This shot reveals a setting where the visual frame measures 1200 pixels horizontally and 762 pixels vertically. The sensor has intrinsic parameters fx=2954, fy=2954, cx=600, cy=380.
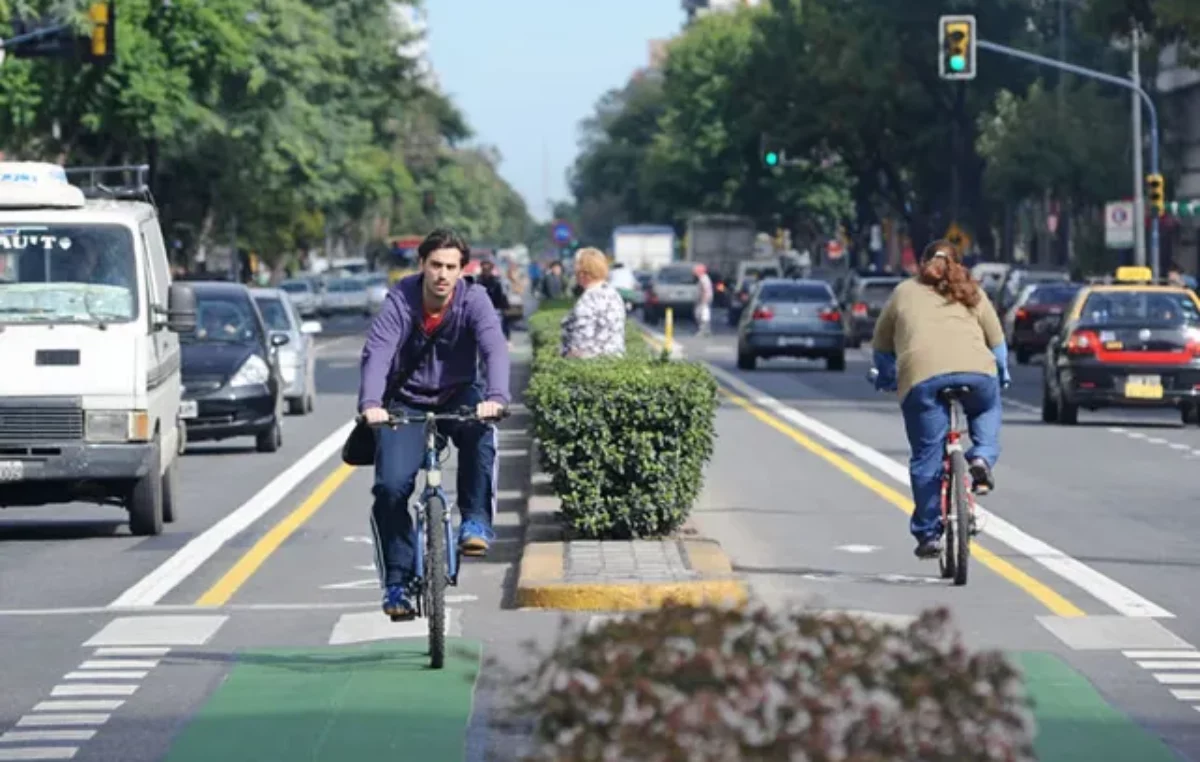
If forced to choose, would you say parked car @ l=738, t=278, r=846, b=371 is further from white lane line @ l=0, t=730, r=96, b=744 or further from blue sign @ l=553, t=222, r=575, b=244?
blue sign @ l=553, t=222, r=575, b=244

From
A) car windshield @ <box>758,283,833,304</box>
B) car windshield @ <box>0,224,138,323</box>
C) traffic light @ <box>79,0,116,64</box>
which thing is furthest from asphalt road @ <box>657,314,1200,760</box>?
car windshield @ <box>758,283,833,304</box>

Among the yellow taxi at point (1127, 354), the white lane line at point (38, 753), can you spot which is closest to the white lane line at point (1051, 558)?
the yellow taxi at point (1127, 354)

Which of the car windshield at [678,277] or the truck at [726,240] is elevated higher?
the truck at [726,240]

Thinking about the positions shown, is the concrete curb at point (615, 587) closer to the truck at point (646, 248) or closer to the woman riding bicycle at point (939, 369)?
the woman riding bicycle at point (939, 369)

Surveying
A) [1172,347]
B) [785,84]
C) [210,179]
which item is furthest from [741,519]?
[785,84]

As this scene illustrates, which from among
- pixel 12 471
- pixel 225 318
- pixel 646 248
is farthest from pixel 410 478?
pixel 646 248

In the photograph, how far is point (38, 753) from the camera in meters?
9.32

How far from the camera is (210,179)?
65.6 metres

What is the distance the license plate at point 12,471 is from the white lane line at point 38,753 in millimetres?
8046

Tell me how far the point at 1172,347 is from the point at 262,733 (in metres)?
21.4

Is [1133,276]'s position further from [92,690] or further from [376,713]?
[376,713]

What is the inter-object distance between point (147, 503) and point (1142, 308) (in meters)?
15.4

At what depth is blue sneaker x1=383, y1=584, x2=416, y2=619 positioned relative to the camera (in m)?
11.3

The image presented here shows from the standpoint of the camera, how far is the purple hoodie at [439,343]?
11.2m
